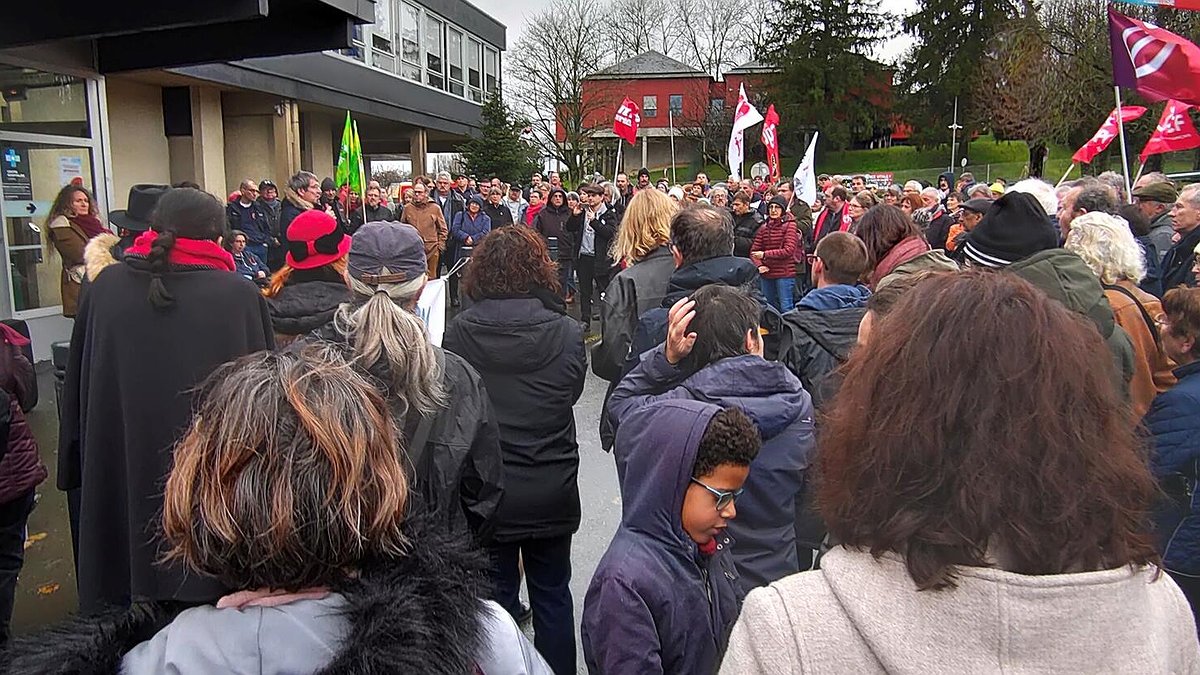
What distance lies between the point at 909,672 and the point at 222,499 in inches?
41.4

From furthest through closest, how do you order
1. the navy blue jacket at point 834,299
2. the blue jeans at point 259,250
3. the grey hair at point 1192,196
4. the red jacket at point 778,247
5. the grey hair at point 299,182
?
the blue jeans at point 259,250 → the red jacket at point 778,247 → the grey hair at point 299,182 → the grey hair at point 1192,196 → the navy blue jacket at point 834,299

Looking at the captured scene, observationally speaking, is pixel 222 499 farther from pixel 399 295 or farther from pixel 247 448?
pixel 399 295

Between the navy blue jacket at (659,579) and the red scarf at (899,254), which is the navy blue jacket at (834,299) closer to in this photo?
the red scarf at (899,254)

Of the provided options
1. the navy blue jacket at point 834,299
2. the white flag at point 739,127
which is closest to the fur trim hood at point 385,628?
the navy blue jacket at point 834,299

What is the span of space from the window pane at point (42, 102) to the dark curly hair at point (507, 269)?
7.95 metres

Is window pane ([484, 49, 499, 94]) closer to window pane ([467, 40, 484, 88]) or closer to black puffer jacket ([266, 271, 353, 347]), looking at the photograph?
window pane ([467, 40, 484, 88])

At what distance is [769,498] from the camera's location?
112 inches

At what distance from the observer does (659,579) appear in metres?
2.20

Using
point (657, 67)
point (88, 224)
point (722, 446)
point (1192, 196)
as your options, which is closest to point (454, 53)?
point (88, 224)

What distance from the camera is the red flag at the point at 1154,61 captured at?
7.44 meters

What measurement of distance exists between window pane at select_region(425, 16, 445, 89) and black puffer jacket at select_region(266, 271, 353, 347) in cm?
2289

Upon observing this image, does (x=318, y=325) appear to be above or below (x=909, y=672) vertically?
above

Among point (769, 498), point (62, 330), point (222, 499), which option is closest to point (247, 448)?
point (222, 499)

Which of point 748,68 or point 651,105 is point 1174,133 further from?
point 651,105
